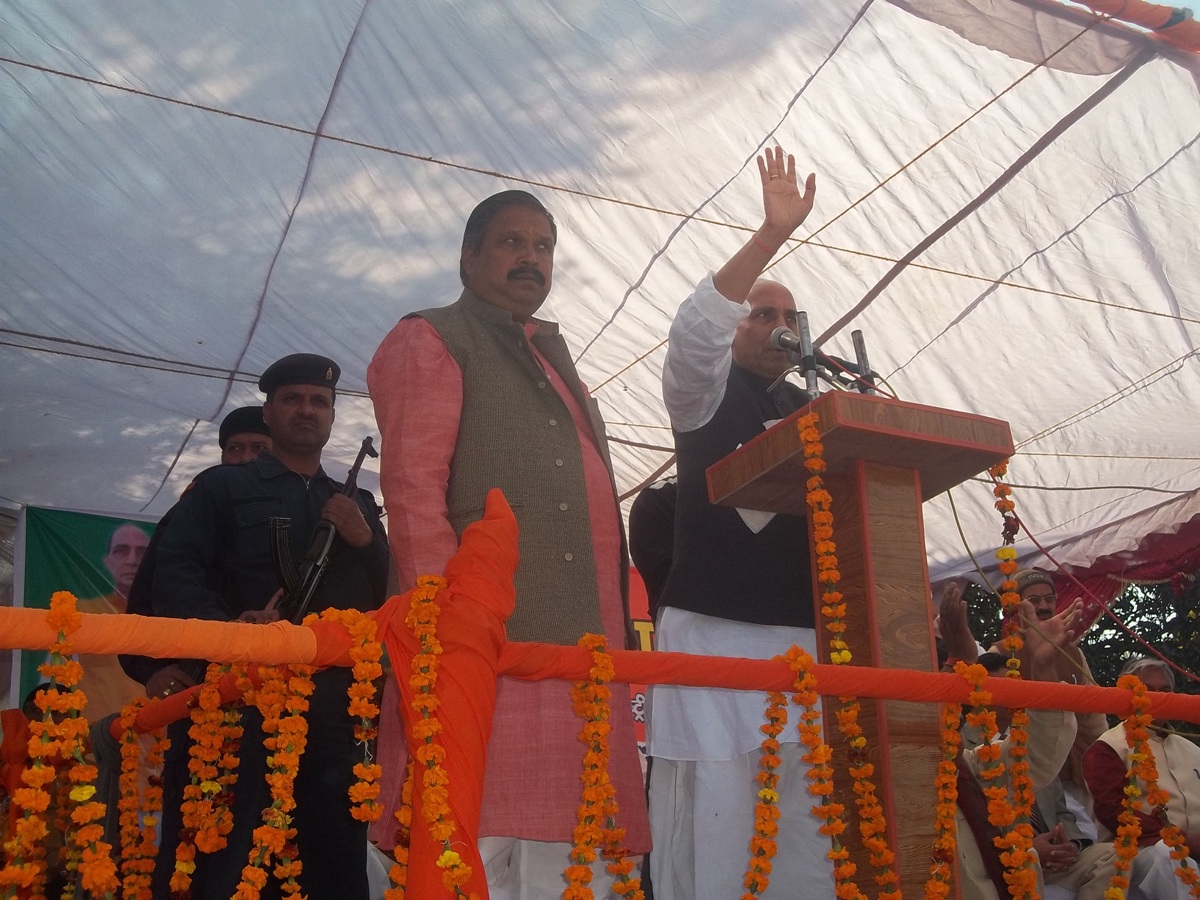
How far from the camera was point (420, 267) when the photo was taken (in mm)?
4863

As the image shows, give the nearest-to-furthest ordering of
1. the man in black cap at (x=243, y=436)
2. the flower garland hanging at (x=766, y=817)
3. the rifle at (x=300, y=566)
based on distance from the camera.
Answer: the flower garland hanging at (x=766, y=817) < the rifle at (x=300, y=566) < the man in black cap at (x=243, y=436)

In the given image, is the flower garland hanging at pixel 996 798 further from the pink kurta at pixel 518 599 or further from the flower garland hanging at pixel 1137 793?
the pink kurta at pixel 518 599

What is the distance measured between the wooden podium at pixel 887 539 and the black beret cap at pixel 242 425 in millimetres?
2293

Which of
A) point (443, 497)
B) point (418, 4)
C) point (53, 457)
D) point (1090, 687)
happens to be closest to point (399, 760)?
point (443, 497)

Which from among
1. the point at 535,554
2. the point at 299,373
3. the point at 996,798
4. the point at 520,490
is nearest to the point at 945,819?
the point at 996,798

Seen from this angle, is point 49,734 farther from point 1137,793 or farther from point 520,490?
point 1137,793

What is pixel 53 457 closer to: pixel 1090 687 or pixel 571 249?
pixel 571 249

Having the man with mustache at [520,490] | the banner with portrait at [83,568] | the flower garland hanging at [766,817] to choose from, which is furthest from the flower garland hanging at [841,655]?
the banner with portrait at [83,568]

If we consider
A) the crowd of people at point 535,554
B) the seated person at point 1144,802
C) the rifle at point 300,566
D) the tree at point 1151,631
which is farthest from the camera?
the tree at point 1151,631

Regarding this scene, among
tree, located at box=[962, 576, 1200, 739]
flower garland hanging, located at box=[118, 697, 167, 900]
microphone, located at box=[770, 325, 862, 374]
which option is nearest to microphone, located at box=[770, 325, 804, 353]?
microphone, located at box=[770, 325, 862, 374]

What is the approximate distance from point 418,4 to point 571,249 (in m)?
1.39

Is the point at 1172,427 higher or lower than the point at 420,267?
lower

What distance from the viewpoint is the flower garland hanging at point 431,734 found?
1431 millimetres

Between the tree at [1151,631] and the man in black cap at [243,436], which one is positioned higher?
Result: the man in black cap at [243,436]
